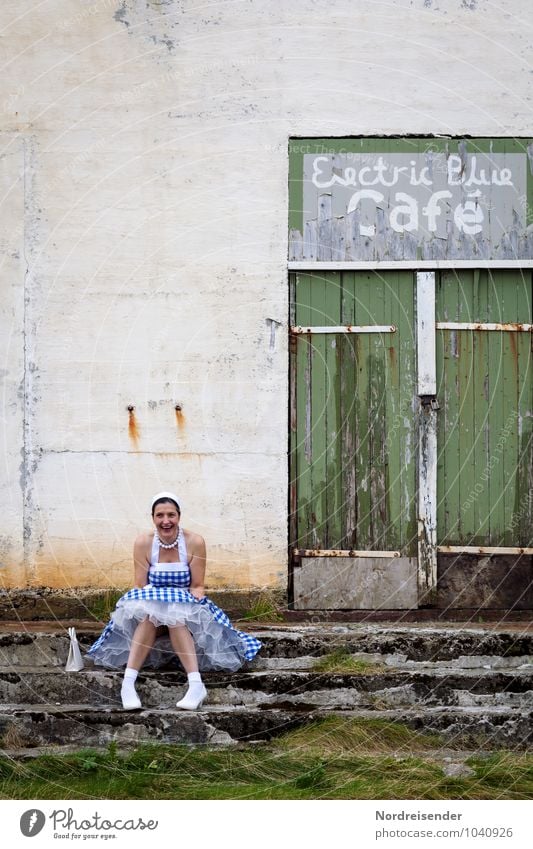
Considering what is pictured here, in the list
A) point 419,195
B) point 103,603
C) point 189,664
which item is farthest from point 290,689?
point 419,195

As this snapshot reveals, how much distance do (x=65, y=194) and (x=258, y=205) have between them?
130cm

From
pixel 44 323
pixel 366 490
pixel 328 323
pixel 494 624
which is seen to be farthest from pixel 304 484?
pixel 44 323

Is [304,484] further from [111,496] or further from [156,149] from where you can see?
[156,149]

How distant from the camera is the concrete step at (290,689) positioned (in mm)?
5375

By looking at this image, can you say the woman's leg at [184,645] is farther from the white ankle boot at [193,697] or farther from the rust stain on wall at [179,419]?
the rust stain on wall at [179,419]

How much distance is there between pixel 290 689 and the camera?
5.45 m

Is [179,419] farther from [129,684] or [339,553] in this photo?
[129,684]

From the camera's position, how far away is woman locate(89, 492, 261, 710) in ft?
17.7

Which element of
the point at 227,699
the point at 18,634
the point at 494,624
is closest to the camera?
the point at 227,699

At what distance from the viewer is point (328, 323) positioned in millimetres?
7156

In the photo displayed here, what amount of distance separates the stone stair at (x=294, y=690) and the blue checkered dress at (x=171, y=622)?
0.35 feet

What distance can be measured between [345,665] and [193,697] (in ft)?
3.10

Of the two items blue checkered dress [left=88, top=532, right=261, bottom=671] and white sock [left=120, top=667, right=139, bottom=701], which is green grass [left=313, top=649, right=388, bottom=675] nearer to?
blue checkered dress [left=88, top=532, right=261, bottom=671]

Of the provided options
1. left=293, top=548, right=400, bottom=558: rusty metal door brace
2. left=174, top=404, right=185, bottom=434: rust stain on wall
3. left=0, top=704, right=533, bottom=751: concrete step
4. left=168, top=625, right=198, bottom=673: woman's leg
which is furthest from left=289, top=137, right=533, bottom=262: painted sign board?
left=0, top=704, right=533, bottom=751: concrete step
